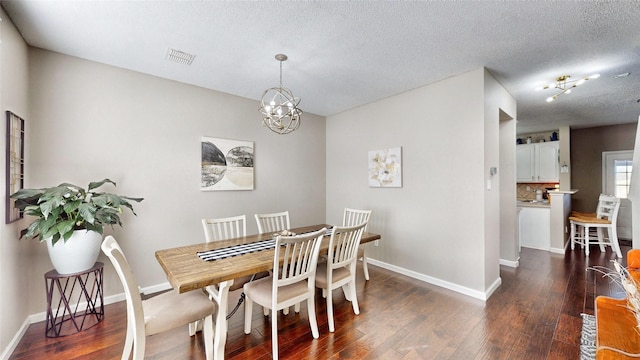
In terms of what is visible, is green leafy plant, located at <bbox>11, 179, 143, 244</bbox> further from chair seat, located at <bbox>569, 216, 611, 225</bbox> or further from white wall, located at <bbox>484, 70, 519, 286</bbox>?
chair seat, located at <bbox>569, 216, 611, 225</bbox>

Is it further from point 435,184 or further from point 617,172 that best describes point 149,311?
point 617,172

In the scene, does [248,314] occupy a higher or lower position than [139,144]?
lower

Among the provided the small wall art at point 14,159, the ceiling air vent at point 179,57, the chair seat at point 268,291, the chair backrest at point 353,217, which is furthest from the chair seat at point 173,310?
the ceiling air vent at point 179,57

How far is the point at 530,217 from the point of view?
484 centimetres

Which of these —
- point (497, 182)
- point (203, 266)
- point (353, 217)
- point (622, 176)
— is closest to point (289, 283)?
point (203, 266)

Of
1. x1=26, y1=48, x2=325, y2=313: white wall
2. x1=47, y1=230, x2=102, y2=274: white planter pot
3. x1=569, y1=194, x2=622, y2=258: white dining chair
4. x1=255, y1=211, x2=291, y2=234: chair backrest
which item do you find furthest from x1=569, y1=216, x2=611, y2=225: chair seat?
x1=47, y1=230, x2=102, y2=274: white planter pot

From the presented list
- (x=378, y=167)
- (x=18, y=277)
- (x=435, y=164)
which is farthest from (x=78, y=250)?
(x=435, y=164)

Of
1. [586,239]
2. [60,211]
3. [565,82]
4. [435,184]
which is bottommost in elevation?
[586,239]

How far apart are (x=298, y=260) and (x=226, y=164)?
216 cm

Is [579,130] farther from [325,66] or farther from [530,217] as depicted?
[325,66]

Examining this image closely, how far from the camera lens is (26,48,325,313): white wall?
2482 mm

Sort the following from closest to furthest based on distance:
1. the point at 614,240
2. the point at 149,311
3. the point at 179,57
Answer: the point at 149,311 < the point at 179,57 < the point at 614,240

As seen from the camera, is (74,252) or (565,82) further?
(565,82)

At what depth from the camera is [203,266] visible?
1.85 m
